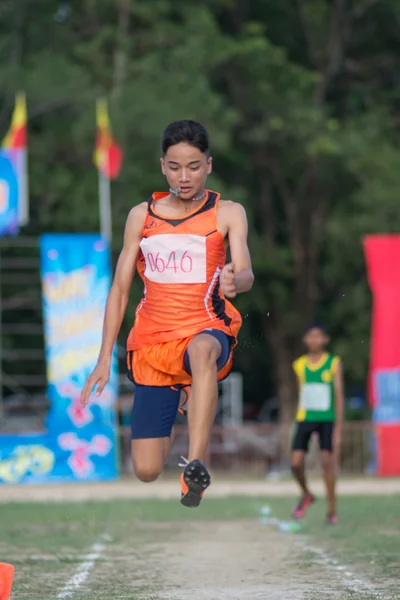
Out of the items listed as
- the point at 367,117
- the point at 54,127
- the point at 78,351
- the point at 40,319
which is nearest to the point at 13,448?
the point at 78,351

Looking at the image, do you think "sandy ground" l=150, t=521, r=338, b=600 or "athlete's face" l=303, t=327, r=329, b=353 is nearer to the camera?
"sandy ground" l=150, t=521, r=338, b=600

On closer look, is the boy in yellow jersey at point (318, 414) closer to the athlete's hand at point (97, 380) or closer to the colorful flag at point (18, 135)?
the athlete's hand at point (97, 380)

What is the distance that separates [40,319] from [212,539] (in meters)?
20.8

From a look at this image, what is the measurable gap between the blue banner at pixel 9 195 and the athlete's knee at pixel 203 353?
19275 millimetres

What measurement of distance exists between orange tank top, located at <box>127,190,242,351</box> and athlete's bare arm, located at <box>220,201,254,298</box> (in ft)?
0.23

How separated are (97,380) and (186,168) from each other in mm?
1292

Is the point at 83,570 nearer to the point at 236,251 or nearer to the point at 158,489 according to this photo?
the point at 236,251

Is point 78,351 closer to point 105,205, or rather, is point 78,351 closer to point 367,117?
point 105,205

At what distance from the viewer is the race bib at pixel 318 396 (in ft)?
47.9

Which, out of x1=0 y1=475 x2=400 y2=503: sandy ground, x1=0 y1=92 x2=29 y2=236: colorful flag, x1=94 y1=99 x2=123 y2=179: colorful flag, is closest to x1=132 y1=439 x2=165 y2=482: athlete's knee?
x1=0 y1=475 x2=400 y2=503: sandy ground

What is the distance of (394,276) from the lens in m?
27.6

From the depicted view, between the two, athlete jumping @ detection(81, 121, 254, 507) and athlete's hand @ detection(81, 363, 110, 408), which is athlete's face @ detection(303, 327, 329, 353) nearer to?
athlete jumping @ detection(81, 121, 254, 507)

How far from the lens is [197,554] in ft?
36.4

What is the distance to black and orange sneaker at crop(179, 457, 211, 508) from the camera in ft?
23.2
